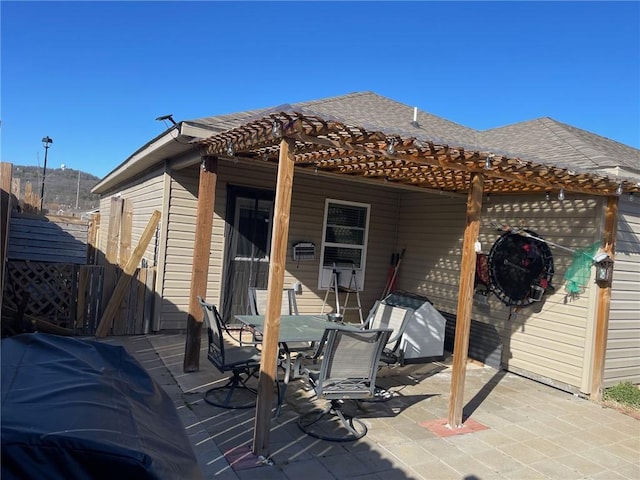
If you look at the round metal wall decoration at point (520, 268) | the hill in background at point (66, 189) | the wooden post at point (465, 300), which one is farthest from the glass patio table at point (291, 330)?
the hill in background at point (66, 189)

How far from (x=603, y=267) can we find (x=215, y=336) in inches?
176

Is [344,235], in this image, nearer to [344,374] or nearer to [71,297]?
[71,297]

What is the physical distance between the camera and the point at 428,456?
3553mm

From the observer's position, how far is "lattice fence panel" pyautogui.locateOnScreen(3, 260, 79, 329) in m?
6.08

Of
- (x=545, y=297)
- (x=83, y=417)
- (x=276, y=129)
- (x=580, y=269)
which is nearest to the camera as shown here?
(x=83, y=417)

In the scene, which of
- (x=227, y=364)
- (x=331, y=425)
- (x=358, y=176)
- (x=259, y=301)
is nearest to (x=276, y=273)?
(x=227, y=364)

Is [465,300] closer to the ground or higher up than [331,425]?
higher up

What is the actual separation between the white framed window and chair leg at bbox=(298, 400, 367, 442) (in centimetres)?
409

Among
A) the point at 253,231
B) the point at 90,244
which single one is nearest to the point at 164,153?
the point at 253,231

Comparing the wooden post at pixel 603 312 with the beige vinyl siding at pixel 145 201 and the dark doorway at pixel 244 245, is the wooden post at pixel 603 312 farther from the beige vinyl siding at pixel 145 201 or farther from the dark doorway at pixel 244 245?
the beige vinyl siding at pixel 145 201

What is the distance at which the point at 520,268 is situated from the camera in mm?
6211

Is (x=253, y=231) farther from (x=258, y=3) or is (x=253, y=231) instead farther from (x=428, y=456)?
(x=428, y=456)

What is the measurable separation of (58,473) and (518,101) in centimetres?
1370

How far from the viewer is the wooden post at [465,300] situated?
13.7ft
